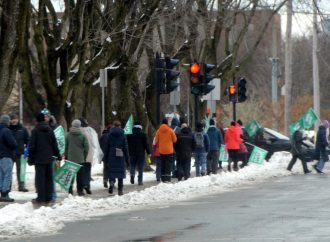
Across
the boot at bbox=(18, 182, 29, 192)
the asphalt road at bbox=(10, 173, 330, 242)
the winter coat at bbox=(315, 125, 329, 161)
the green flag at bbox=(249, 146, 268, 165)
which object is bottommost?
the asphalt road at bbox=(10, 173, 330, 242)

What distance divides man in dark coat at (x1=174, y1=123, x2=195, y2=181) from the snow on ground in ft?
2.37

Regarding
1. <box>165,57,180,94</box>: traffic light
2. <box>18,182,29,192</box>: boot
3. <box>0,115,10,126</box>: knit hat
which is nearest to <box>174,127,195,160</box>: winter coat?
<box>165,57,180,94</box>: traffic light

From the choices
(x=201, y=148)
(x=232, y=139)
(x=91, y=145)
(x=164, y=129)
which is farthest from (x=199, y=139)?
(x=91, y=145)

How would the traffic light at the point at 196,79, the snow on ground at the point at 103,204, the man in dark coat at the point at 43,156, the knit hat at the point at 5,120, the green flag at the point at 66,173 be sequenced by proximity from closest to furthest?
1. the snow on ground at the point at 103,204
2. the man in dark coat at the point at 43,156
3. the green flag at the point at 66,173
4. the knit hat at the point at 5,120
5. the traffic light at the point at 196,79

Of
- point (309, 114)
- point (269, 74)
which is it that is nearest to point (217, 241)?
point (309, 114)

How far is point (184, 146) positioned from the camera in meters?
28.1

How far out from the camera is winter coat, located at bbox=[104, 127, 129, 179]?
2321 centimetres

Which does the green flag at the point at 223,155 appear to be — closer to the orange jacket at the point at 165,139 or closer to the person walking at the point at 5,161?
the orange jacket at the point at 165,139

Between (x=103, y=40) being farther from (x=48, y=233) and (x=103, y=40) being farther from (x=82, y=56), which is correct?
(x=48, y=233)

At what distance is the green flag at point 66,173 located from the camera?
70.1 ft

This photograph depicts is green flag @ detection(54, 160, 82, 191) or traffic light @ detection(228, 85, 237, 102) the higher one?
traffic light @ detection(228, 85, 237, 102)

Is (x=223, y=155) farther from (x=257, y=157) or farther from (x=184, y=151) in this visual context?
(x=184, y=151)

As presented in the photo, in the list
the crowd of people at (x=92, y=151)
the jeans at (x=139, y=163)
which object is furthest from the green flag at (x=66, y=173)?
the jeans at (x=139, y=163)

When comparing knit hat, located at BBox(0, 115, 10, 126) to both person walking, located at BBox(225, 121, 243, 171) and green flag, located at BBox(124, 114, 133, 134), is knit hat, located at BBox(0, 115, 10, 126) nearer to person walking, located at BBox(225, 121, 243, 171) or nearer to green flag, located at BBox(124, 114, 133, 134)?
green flag, located at BBox(124, 114, 133, 134)
